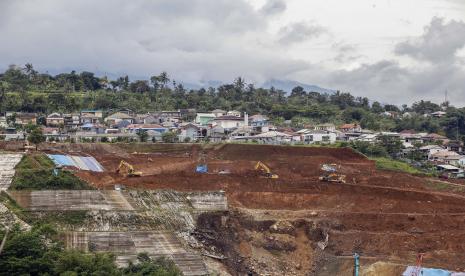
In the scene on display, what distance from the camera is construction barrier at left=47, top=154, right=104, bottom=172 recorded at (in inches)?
2111

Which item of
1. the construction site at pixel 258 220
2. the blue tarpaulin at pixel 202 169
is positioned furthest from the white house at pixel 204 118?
the construction site at pixel 258 220

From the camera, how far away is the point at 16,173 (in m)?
46.5

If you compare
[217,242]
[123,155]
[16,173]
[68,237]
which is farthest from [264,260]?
[123,155]

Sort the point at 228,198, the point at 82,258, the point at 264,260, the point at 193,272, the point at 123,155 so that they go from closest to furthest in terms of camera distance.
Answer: the point at 82,258 → the point at 193,272 → the point at 264,260 → the point at 228,198 → the point at 123,155

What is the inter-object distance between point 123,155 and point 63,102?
36.3 metres

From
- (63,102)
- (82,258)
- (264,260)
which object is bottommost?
(264,260)

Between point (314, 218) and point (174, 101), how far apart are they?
73579 millimetres

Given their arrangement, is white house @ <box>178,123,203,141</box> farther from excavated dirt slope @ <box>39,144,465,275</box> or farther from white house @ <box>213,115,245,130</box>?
excavated dirt slope @ <box>39,144,465,275</box>

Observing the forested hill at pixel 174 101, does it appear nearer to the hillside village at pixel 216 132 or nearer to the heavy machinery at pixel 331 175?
the hillside village at pixel 216 132

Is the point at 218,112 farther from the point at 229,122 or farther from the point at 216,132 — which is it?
the point at 216,132

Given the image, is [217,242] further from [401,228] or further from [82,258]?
[82,258]

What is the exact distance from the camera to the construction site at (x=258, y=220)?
139ft

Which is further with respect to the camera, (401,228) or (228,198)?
(228,198)

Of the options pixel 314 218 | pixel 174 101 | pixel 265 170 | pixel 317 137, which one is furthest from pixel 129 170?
pixel 174 101
